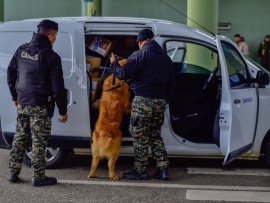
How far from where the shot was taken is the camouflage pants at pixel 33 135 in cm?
606

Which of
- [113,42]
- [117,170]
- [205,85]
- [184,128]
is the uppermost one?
[113,42]

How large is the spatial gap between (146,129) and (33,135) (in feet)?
4.22

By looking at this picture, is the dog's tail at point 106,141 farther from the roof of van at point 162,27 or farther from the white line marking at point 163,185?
the roof of van at point 162,27

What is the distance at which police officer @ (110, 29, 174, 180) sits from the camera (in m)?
6.27

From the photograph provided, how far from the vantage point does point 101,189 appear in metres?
6.16

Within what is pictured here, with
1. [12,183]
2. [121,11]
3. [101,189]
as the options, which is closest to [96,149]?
[101,189]

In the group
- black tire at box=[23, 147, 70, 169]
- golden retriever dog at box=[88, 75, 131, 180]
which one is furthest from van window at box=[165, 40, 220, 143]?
black tire at box=[23, 147, 70, 169]

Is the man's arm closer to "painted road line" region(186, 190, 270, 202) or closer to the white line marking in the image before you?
the white line marking

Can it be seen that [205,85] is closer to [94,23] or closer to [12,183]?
[94,23]

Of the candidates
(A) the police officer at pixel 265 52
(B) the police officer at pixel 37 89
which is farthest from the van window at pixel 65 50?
(A) the police officer at pixel 265 52

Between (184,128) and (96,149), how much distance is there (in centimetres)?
132

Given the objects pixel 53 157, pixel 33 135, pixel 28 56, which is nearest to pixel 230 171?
pixel 53 157

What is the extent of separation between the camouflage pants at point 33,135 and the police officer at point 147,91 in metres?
0.97

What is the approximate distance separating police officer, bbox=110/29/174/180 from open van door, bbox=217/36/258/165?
65 cm
